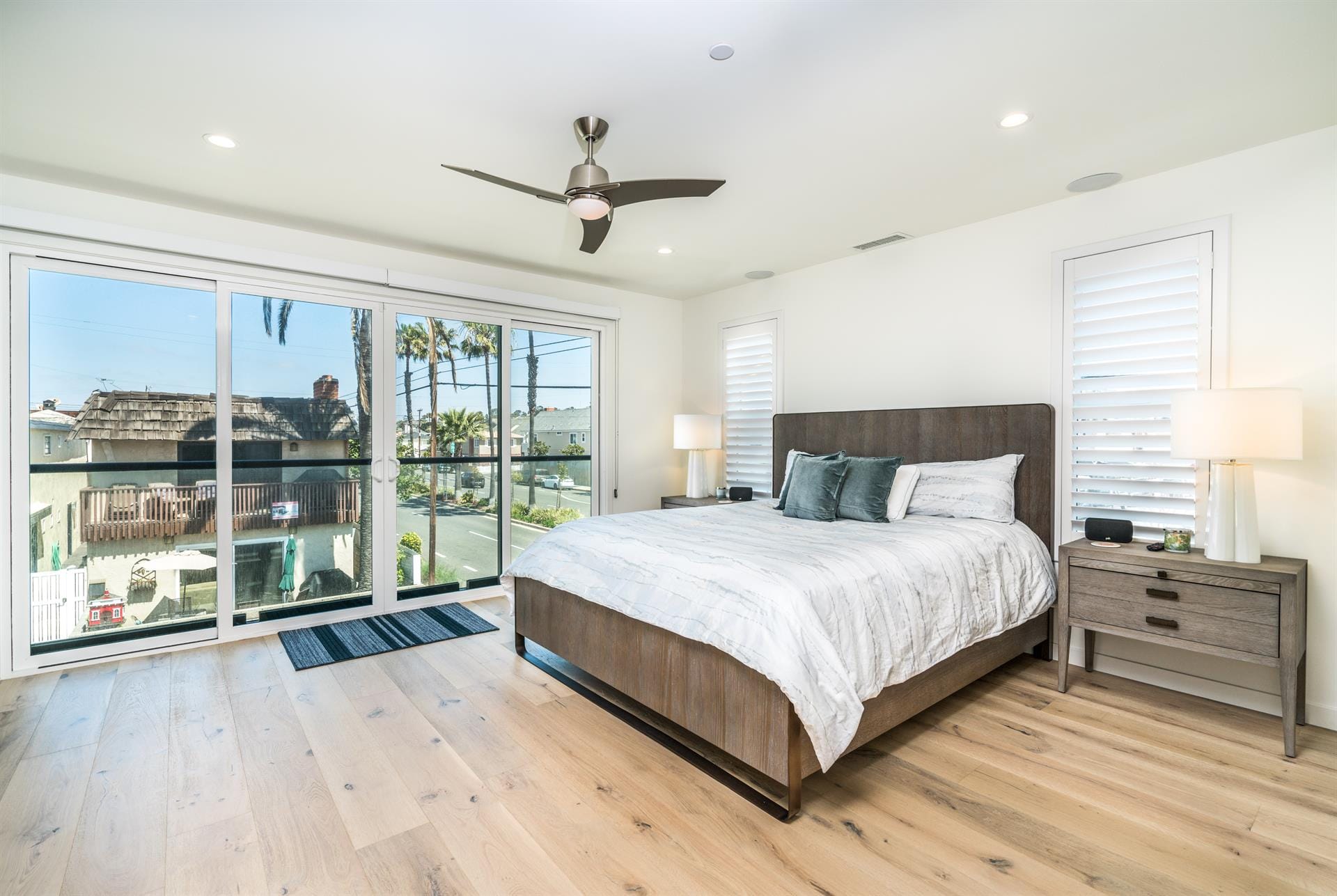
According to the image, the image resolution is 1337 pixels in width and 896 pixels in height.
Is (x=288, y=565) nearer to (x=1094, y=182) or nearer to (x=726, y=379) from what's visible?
(x=726, y=379)

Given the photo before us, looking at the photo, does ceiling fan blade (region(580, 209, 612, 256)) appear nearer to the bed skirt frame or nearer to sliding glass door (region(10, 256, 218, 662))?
the bed skirt frame

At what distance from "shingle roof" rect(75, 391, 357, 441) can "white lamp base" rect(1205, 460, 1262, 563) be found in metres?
4.82

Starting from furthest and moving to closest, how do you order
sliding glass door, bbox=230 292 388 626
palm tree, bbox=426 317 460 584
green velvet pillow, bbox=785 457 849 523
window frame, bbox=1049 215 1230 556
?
palm tree, bbox=426 317 460 584 < sliding glass door, bbox=230 292 388 626 < green velvet pillow, bbox=785 457 849 523 < window frame, bbox=1049 215 1230 556

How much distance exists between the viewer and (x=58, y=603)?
128 inches

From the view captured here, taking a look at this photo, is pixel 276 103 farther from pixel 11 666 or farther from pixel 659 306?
pixel 659 306

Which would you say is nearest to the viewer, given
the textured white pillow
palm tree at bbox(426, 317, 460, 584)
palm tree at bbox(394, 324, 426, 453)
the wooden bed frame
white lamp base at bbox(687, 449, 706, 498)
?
Result: the wooden bed frame

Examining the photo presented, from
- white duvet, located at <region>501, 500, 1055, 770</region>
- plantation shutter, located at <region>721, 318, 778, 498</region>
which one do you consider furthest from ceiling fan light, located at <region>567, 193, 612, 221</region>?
plantation shutter, located at <region>721, 318, 778, 498</region>

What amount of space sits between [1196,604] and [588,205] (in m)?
3.03

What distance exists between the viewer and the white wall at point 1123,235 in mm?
2602

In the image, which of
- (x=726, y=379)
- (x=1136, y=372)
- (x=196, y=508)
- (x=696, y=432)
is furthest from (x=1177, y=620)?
(x=196, y=508)

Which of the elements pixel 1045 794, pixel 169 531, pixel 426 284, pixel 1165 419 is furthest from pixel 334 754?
pixel 1165 419

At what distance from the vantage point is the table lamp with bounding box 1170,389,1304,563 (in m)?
2.39

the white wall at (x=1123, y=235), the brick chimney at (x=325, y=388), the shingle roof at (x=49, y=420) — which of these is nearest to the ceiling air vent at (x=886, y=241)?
the white wall at (x=1123, y=235)

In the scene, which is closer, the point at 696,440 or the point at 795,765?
the point at 795,765
